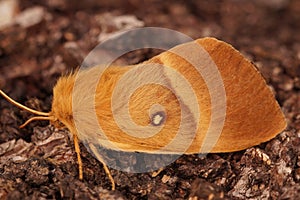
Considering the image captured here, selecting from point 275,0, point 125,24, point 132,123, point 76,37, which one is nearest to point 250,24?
point 275,0

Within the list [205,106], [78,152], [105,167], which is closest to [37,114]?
[78,152]

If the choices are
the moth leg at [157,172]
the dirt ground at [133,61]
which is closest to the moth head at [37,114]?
the dirt ground at [133,61]

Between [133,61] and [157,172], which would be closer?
[157,172]

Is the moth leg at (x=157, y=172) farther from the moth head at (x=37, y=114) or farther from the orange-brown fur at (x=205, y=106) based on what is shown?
the moth head at (x=37, y=114)

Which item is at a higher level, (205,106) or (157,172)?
(205,106)

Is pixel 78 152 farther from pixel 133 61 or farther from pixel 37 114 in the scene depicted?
pixel 133 61

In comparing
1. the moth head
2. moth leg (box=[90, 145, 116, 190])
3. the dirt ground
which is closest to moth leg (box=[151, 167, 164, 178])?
the dirt ground
